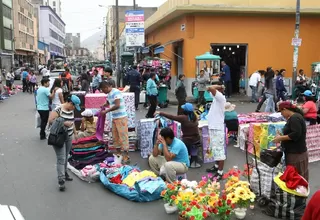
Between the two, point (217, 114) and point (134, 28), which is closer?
point (217, 114)

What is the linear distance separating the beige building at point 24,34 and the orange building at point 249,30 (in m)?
44.0

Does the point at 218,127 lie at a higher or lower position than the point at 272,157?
higher

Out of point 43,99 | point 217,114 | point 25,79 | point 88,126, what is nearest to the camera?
point 217,114

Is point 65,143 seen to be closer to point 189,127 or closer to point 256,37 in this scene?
point 189,127

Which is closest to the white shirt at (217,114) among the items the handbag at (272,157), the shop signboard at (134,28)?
the handbag at (272,157)

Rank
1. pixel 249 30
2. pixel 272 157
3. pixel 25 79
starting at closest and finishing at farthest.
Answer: pixel 272 157
pixel 249 30
pixel 25 79

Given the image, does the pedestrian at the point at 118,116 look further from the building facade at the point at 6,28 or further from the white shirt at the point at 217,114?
the building facade at the point at 6,28

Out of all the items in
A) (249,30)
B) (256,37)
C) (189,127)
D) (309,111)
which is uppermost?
(249,30)

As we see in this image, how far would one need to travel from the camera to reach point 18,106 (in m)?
18.6

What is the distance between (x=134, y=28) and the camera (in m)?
20.4

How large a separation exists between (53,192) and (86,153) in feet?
4.96

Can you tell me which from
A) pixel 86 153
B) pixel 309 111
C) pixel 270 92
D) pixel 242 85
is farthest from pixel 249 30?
pixel 86 153

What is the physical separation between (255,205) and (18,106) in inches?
603

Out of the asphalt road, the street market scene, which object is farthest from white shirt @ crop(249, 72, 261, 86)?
the asphalt road
